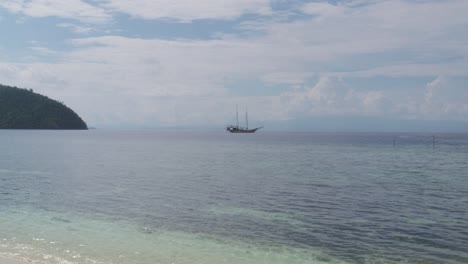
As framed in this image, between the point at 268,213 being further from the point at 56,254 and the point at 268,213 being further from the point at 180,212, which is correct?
the point at 56,254

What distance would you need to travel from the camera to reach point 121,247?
72.4ft

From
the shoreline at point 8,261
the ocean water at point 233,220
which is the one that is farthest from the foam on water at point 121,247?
the shoreline at point 8,261

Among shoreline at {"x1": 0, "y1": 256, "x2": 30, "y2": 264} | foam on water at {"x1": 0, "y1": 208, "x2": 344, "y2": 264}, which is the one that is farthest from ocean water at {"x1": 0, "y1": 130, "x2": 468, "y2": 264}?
shoreline at {"x1": 0, "y1": 256, "x2": 30, "y2": 264}

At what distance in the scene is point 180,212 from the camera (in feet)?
106

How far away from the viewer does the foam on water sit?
66.3 feet

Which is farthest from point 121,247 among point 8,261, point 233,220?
point 233,220

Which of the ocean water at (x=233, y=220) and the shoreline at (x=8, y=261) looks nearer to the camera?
the shoreline at (x=8, y=261)

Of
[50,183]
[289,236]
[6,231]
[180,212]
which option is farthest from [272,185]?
[6,231]

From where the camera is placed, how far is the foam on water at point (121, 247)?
20.2m

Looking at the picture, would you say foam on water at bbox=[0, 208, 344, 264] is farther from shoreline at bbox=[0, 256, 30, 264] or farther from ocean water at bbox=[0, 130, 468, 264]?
shoreline at bbox=[0, 256, 30, 264]

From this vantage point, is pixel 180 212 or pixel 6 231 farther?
pixel 180 212

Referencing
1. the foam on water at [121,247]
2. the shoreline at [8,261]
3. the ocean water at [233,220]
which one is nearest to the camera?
the shoreline at [8,261]

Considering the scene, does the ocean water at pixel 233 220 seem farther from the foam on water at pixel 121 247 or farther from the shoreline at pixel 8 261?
the shoreline at pixel 8 261

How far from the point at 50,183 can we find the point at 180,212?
23452mm
